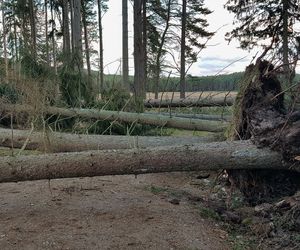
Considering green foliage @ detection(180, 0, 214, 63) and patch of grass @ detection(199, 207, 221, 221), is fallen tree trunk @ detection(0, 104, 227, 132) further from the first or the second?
green foliage @ detection(180, 0, 214, 63)

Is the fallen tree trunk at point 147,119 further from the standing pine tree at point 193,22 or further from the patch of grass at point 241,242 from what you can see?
the standing pine tree at point 193,22

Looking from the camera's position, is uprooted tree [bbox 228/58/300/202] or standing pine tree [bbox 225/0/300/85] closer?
uprooted tree [bbox 228/58/300/202]

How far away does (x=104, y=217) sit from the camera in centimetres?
328

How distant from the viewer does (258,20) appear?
1480cm

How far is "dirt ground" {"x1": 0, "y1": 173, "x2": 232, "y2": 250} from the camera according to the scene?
9.35ft

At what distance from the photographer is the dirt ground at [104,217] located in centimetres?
285

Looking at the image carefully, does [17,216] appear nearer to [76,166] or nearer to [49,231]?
[49,231]

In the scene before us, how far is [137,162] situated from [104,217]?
1.92ft

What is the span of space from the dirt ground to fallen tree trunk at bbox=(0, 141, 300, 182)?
390 mm

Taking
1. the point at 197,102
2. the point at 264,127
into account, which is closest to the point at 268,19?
the point at 197,102

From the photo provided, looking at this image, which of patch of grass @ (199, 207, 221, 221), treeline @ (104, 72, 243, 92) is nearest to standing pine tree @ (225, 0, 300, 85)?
treeline @ (104, 72, 243, 92)

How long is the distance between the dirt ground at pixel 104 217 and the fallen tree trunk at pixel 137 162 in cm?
39

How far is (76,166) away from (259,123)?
6.04 ft

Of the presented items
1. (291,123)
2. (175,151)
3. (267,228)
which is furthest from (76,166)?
(291,123)
